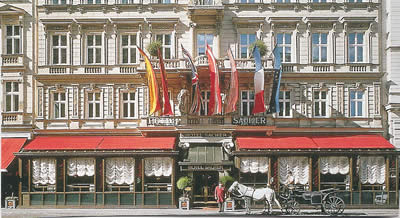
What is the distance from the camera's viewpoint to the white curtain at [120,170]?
22531 mm

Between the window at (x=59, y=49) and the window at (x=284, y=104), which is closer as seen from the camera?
the window at (x=284, y=104)

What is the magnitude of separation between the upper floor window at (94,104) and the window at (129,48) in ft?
8.06

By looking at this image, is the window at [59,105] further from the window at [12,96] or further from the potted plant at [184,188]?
the potted plant at [184,188]

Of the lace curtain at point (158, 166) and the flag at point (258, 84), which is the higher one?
the flag at point (258, 84)

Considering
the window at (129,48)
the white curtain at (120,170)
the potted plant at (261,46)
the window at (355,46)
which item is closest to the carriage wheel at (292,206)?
the white curtain at (120,170)

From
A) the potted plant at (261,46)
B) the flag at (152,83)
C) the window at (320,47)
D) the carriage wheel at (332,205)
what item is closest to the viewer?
the carriage wheel at (332,205)

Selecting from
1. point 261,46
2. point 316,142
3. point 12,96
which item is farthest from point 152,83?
point 316,142

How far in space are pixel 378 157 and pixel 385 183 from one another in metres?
1.36

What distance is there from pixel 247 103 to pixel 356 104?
6075mm

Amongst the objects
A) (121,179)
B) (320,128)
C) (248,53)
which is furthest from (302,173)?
(121,179)

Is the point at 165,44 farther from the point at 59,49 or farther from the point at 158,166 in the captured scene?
the point at 158,166

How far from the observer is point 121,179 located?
73.9 feet

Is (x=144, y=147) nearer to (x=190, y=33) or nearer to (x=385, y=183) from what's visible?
(x=190, y=33)

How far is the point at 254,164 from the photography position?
22.3 meters
